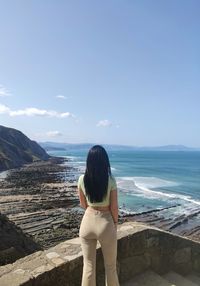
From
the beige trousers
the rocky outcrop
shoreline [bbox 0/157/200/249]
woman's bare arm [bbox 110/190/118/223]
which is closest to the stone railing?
the beige trousers

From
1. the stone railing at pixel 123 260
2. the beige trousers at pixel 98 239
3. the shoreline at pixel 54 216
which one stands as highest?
the beige trousers at pixel 98 239

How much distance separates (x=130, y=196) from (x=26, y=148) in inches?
2857

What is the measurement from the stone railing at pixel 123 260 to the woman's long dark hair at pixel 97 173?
1.30 meters

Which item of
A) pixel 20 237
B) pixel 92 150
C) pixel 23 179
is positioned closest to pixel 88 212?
pixel 92 150

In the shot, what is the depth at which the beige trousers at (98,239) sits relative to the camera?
404 centimetres

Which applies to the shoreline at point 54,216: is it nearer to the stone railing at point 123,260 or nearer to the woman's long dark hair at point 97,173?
the stone railing at point 123,260

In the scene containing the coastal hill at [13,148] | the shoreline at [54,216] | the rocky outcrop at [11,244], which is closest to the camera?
the rocky outcrop at [11,244]

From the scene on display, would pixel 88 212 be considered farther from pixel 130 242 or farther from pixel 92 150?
pixel 130 242

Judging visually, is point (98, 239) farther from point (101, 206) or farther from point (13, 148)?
point (13, 148)

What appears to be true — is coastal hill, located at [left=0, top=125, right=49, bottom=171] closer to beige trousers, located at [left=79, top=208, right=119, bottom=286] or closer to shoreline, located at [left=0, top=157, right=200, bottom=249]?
shoreline, located at [left=0, top=157, right=200, bottom=249]

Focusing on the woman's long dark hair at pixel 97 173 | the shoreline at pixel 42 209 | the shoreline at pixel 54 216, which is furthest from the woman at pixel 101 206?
the shoreline at pixel 54 216

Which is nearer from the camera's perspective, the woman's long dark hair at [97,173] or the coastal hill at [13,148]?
the woman's long dark hair at [97,173]

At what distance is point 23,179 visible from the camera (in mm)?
54500

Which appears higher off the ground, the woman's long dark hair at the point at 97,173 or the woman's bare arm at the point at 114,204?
the woman's long dark hair at the point at 97,173
